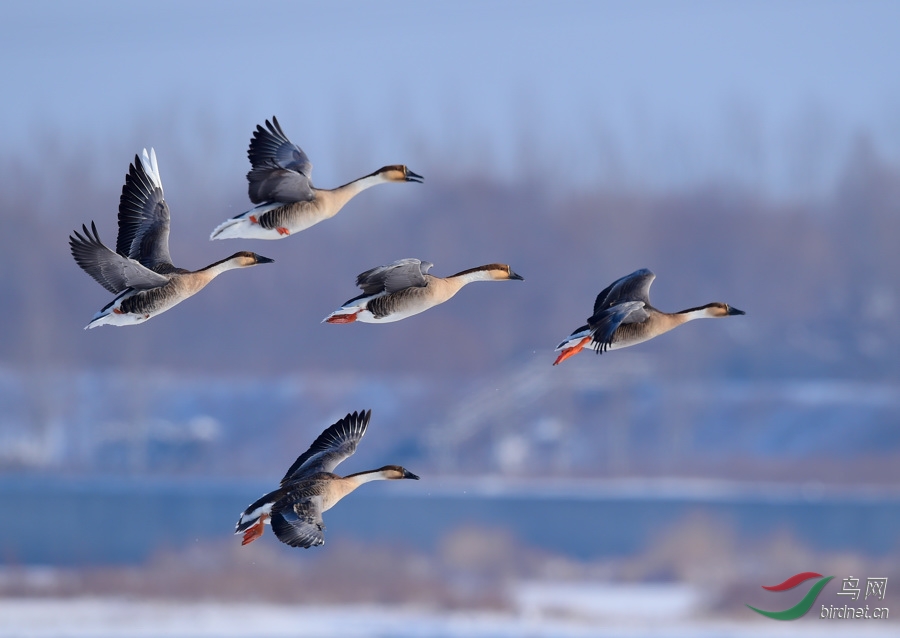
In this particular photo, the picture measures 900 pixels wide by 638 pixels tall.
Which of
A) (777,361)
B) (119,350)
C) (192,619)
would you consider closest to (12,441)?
(119,350)

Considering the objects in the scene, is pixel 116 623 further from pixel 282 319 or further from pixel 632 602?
pixel 282 319

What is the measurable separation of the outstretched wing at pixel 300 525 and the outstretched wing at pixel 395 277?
170 cm

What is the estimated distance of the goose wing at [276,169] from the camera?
11.6m

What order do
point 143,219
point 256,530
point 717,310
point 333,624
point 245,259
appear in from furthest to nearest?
point 333,624
point 717,310
point 143,219
point 245,259
point 256,530

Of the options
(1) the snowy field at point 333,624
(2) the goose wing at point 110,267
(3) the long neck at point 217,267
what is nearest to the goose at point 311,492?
(3) the long neck at point 217,267

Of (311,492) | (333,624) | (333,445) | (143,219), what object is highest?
(143,219)

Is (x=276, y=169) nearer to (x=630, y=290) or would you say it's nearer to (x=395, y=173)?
(x=395, y=173)

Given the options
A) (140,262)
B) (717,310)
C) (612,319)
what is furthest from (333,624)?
(612,319)

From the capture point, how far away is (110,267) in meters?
11.3

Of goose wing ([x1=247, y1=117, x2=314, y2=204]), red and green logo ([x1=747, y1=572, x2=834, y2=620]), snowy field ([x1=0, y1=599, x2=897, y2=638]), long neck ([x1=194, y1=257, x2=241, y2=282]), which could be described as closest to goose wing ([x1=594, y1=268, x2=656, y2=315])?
goose wing ([x1=247, y1=117, x2=314, y2=204])

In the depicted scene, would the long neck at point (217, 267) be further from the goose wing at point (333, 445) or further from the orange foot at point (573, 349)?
the orange foot at point (573, 349)

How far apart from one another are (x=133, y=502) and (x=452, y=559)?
30.8 feet

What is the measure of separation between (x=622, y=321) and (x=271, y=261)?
101 inches

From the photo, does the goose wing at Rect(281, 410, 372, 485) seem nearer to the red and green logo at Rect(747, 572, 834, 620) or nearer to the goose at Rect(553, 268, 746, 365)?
the goose at Rect(553, 268, 746, 365)
